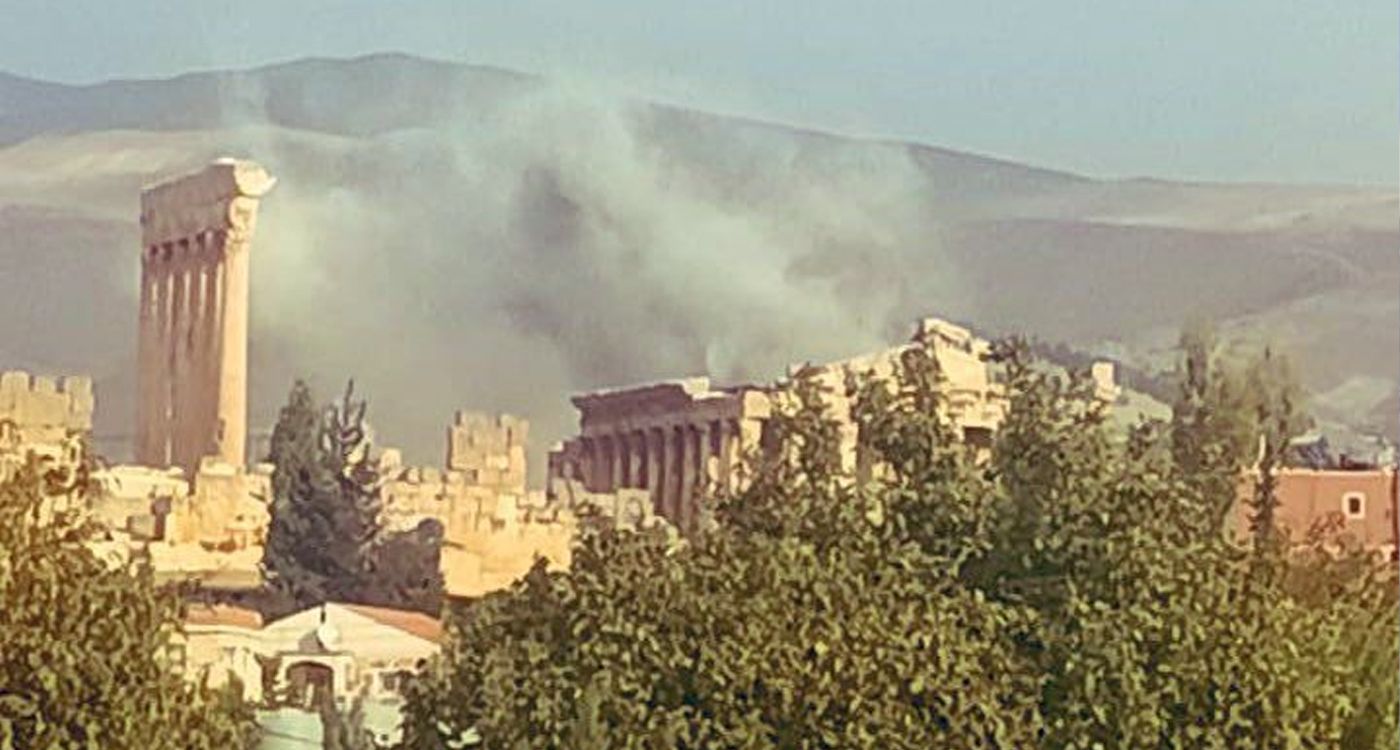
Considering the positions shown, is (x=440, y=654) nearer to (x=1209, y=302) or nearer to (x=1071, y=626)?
(x=1071, y=626)

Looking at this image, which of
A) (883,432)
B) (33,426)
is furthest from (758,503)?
(33,426)

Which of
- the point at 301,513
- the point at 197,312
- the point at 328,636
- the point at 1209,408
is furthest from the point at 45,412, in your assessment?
the point at 1209,408

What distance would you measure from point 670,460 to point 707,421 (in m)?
0.33

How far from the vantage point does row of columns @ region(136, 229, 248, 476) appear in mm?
10094

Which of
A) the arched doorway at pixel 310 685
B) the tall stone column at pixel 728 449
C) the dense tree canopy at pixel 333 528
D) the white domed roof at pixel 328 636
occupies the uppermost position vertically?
the tall stone column at pixel 728 449

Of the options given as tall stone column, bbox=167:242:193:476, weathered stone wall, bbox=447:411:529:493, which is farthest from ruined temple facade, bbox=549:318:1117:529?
tall stone column, bbox=167:242:193:476

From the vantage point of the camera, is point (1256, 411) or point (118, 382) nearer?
point (118, 382)

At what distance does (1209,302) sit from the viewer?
1134cm

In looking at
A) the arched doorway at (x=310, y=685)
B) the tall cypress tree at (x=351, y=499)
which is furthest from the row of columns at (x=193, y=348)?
the arched doorway at (x=310, y=685)

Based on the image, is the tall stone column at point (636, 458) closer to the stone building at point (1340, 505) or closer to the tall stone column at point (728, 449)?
the tall stone column at point (728, 449)

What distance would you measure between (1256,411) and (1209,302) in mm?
487

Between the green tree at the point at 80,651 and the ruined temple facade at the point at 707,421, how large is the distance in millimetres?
2467

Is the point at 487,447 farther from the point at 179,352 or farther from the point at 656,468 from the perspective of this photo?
the point at 179,352

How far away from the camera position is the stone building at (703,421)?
34.5 ft
